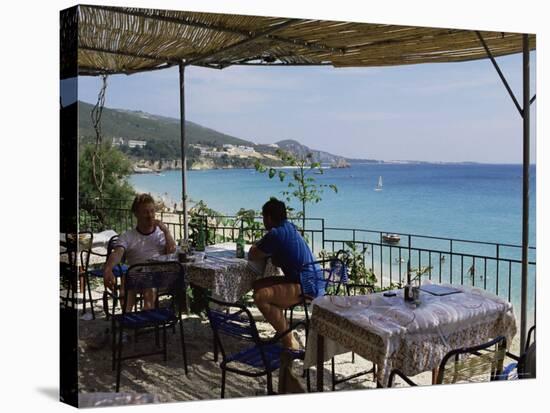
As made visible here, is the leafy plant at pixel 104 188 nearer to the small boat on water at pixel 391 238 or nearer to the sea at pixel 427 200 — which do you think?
the sea at pixel 427 200

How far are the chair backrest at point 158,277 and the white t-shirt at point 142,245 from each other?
18 centimetres

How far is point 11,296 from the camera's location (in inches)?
203

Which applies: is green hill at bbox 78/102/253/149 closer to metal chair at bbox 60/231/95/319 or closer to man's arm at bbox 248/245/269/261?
metal chair at bbox 60/231/95/319

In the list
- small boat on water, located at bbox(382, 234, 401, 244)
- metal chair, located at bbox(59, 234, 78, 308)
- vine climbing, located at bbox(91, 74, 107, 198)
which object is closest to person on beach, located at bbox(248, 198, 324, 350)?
small boat on water, located at bbox(382, 234, 401, 244)

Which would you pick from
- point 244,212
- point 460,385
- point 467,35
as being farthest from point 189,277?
point 467,35

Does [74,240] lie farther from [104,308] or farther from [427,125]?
[427,125]

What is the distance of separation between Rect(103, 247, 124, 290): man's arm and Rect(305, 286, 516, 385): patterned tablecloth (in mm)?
1496

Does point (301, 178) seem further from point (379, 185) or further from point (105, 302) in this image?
point (105, 302)

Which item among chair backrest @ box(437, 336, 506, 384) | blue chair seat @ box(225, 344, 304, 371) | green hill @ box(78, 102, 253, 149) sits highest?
green hill @ box(78, 102, 253, 149)

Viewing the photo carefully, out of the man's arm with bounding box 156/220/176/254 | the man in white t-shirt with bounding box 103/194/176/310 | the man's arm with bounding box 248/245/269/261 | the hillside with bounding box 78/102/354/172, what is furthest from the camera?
the man's arm with bounding box 248/245/269/261

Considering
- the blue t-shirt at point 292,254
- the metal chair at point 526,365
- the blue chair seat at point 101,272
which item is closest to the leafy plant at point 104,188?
the blue chair seat at point 101,272

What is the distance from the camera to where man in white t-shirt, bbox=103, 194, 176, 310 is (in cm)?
511

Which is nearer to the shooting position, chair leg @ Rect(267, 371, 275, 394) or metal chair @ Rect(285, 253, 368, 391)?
chair leg @ Rect(267, 371, 275, 394)

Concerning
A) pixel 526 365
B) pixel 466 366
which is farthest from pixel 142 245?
pixel 526 365
